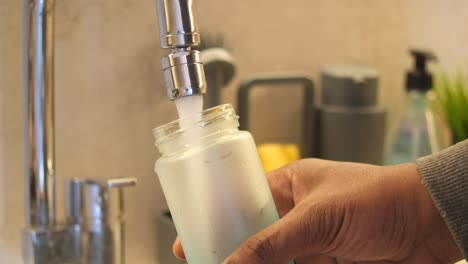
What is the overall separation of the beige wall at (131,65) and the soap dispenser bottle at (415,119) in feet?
0.39

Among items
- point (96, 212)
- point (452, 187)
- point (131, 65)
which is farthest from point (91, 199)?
point (452, 187)

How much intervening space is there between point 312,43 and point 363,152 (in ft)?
0.53

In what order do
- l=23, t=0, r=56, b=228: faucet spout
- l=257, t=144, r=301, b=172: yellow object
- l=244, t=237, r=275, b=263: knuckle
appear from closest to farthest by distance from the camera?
l=244, t=237, r=275, b=263: knuckle
l=23, t=0, r=56, b=228: faucet spout
l=257, t=144, r=301, b=172: yellow object

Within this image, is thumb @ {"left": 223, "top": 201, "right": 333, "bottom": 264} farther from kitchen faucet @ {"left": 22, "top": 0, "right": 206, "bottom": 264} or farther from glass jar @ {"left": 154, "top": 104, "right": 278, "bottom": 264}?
kitchen faucet @ {"left": 22, "top": 0, "right": 206, "bottom": 264}

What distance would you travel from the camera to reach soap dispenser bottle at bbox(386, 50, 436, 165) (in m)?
0.78

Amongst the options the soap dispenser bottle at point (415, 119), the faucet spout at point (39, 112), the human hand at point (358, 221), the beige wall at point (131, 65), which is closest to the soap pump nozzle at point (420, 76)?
the soap dispenser bottle at point (415, 119)

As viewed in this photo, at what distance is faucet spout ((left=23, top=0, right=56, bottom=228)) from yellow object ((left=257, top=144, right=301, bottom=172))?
25cm

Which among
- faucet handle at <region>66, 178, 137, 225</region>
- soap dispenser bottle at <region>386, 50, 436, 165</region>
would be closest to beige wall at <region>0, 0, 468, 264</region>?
faucet handle at <region>66, 178, 137, 225</region>

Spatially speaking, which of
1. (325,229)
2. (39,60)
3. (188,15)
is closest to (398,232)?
(325,229)

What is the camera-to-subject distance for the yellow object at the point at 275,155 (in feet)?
2.36

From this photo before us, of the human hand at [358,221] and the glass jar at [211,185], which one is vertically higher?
the glass jar at [211,185]

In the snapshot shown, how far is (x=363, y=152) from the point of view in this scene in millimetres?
786

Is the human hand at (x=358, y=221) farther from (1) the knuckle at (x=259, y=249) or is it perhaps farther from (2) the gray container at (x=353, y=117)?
(2) the gray container at (x=353, y=117)

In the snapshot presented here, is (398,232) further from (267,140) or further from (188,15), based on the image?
(267,140)
